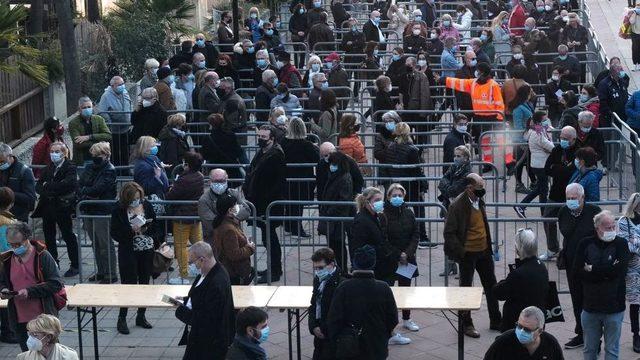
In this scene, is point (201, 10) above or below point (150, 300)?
above

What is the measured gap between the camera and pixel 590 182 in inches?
617

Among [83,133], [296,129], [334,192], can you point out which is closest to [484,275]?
[334,192]

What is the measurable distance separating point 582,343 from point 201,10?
2363 cm

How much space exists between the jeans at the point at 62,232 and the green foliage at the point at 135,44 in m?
9.72

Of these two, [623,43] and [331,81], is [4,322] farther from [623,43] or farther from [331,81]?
[623,43]

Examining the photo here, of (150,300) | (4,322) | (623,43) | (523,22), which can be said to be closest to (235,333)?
(150,300)

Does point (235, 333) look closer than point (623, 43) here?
Yes

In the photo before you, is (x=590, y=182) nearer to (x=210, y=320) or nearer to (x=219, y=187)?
(x=219, y=187)

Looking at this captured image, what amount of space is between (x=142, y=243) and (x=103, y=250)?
1.72 metres

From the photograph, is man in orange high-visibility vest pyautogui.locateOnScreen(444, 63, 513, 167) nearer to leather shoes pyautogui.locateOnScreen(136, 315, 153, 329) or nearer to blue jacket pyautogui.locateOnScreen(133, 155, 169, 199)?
blue jacket pyautogui.locateOnScreen(133, 155, 169, 199)

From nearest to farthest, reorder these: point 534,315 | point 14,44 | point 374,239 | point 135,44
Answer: point 534,315, point 374,239, point 14,44, point 135,44

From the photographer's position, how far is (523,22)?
30.4m

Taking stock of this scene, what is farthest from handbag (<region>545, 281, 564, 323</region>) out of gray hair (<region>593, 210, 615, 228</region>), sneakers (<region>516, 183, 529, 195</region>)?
sneakers (<region>516, 183, 529, 195</region>)

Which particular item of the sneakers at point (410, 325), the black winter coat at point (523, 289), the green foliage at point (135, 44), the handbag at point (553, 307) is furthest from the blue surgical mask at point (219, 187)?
the green foliage at point (135, 44)
